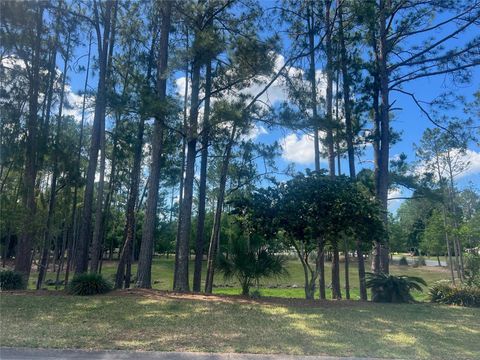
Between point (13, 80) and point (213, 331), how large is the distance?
17.1 m

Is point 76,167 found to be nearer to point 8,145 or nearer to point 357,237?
point 8,145

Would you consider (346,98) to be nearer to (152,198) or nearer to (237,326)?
(152,198)

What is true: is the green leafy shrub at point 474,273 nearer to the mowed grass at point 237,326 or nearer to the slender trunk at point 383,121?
the mowed grass at point 237,326

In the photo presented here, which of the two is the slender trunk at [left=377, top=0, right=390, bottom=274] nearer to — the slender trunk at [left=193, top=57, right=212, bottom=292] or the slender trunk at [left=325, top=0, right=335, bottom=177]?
the slender trunk at [left=325, top=0, right=335, bottom=177]

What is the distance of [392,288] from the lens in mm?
11828

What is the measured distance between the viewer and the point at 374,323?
8406mm

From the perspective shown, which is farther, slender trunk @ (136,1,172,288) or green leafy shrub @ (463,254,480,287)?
slender trunk @ (136,1,172,288)

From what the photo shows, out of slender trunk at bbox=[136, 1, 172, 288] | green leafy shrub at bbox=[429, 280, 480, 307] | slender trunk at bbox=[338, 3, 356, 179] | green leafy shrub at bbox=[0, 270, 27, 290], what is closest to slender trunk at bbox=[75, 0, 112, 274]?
green leafy shrub at bbox=[0, 270, 27, 290]

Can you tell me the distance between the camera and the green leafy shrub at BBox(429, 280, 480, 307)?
11086 mm

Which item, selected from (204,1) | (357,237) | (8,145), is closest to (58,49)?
(8,145)

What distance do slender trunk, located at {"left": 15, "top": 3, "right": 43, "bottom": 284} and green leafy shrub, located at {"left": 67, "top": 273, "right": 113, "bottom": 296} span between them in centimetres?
543

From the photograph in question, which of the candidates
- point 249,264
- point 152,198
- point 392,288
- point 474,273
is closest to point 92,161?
point 152,198

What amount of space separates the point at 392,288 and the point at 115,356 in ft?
28.6

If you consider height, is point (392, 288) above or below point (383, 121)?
below
